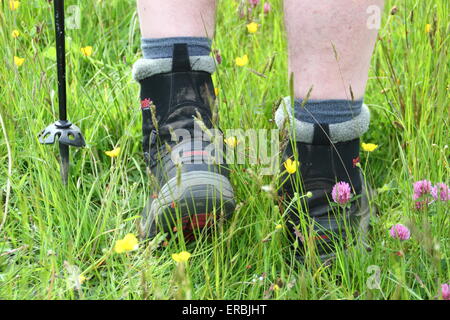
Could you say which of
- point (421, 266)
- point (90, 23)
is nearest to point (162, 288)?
point (421, 266)

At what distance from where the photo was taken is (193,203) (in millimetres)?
1280

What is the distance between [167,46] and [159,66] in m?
0.06

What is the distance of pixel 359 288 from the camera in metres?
1.26

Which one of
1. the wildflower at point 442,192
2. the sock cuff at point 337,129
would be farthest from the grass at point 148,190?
the sock cuff at point 337,129

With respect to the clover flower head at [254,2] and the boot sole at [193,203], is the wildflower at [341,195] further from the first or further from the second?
the clover flower head at [254,2]

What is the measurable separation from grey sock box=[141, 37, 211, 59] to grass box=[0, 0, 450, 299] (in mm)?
140

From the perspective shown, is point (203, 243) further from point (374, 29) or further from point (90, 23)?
point (90, 23)

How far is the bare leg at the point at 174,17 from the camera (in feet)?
4.62

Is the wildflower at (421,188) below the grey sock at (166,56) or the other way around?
below

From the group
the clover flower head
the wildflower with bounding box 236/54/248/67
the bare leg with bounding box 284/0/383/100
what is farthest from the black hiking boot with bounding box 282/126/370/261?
the clover flower head

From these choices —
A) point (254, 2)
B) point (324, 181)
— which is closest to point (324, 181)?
point (324, 181)

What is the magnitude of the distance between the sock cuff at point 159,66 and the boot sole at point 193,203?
284 millimetres

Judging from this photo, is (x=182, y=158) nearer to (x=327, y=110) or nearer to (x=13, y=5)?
(x=327, y=110)

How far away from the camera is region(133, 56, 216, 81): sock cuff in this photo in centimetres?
147
